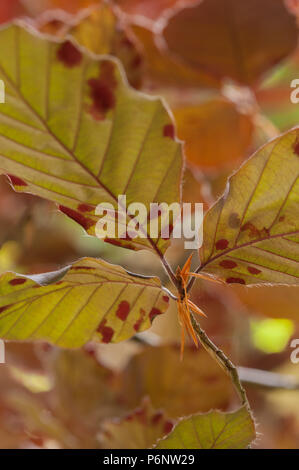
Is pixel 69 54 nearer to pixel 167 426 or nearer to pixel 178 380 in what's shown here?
pixel 167 426

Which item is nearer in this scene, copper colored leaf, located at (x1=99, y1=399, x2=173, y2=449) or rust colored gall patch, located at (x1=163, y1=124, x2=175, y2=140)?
rust colored gall patch, located at (x1=163, y1=124, x2=175, y2=140)

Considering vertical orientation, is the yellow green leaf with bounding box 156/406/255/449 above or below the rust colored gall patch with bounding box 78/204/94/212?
below

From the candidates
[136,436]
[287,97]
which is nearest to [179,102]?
[287,97]

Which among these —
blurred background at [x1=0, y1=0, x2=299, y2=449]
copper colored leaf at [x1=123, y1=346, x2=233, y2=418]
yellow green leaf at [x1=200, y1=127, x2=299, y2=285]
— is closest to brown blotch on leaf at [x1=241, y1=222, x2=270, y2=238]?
yellow green leaf at [x1=200, y1=127, x2=299, y2=285]

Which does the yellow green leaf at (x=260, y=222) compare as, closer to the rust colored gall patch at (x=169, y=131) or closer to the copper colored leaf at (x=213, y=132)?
the rust colored gall patch at (x=169, y=131)

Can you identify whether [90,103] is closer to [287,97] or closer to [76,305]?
[76,305]

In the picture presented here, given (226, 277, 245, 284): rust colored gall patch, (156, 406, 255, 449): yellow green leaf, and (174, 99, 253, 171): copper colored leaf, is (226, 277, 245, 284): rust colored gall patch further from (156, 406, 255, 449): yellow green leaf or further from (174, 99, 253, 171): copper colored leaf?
(174, 99, 253, 171): copper colored leaf

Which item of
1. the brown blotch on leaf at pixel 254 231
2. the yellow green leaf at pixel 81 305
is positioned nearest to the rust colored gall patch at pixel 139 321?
the yellow green leaf at pixel 81 305
